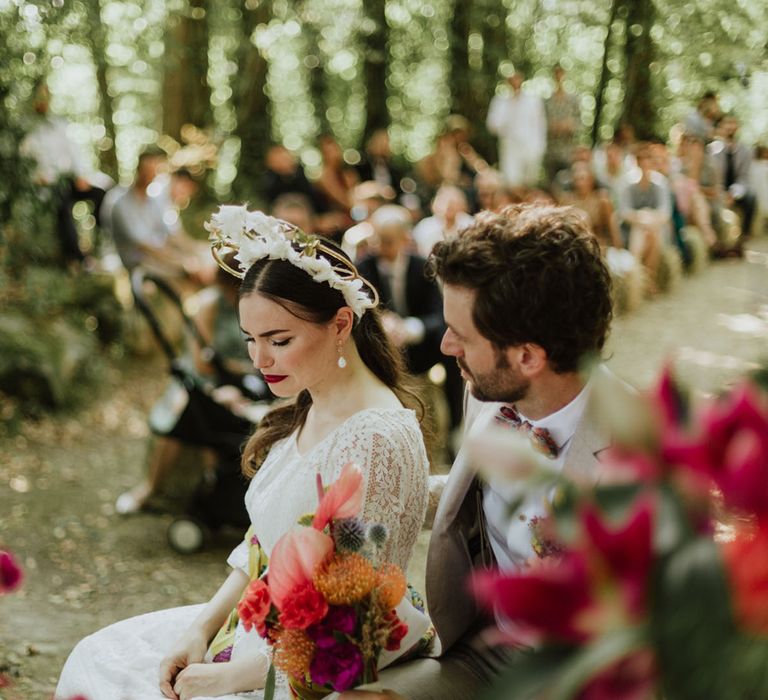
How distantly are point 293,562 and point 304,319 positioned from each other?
97 cm

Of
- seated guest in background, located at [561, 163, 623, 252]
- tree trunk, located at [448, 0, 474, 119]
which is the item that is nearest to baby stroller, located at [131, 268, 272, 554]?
seated guest in background, located at [561, 163, 623, 252]

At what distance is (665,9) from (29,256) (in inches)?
206

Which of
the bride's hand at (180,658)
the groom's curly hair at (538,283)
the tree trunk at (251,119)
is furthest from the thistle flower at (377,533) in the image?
the tree trunk at (251,119)

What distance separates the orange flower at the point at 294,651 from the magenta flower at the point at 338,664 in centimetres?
2

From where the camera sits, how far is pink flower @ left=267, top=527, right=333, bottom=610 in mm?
1106

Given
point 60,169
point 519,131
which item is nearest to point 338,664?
point 519,131

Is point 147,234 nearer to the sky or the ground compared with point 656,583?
nearer to the ground

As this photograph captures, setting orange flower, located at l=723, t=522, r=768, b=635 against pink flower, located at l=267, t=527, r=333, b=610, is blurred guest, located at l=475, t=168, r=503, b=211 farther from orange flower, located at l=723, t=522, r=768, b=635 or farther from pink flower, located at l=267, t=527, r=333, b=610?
orange flower, located at l=723, t=522, r=768, b=635

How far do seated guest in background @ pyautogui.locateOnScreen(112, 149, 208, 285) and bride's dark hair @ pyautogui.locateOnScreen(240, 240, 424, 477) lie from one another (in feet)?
13.8

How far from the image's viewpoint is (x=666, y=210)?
3307 millimetres

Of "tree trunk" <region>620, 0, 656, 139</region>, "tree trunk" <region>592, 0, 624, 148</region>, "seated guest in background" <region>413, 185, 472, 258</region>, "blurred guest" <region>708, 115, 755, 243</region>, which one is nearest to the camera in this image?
"blurred guest" <region>708, 115, 755, 243</region>

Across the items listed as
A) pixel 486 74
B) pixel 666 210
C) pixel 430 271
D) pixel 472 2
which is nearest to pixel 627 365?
pixel 666 210

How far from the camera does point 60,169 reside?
6.57 m

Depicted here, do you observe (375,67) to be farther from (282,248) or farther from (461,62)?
(282,248)
